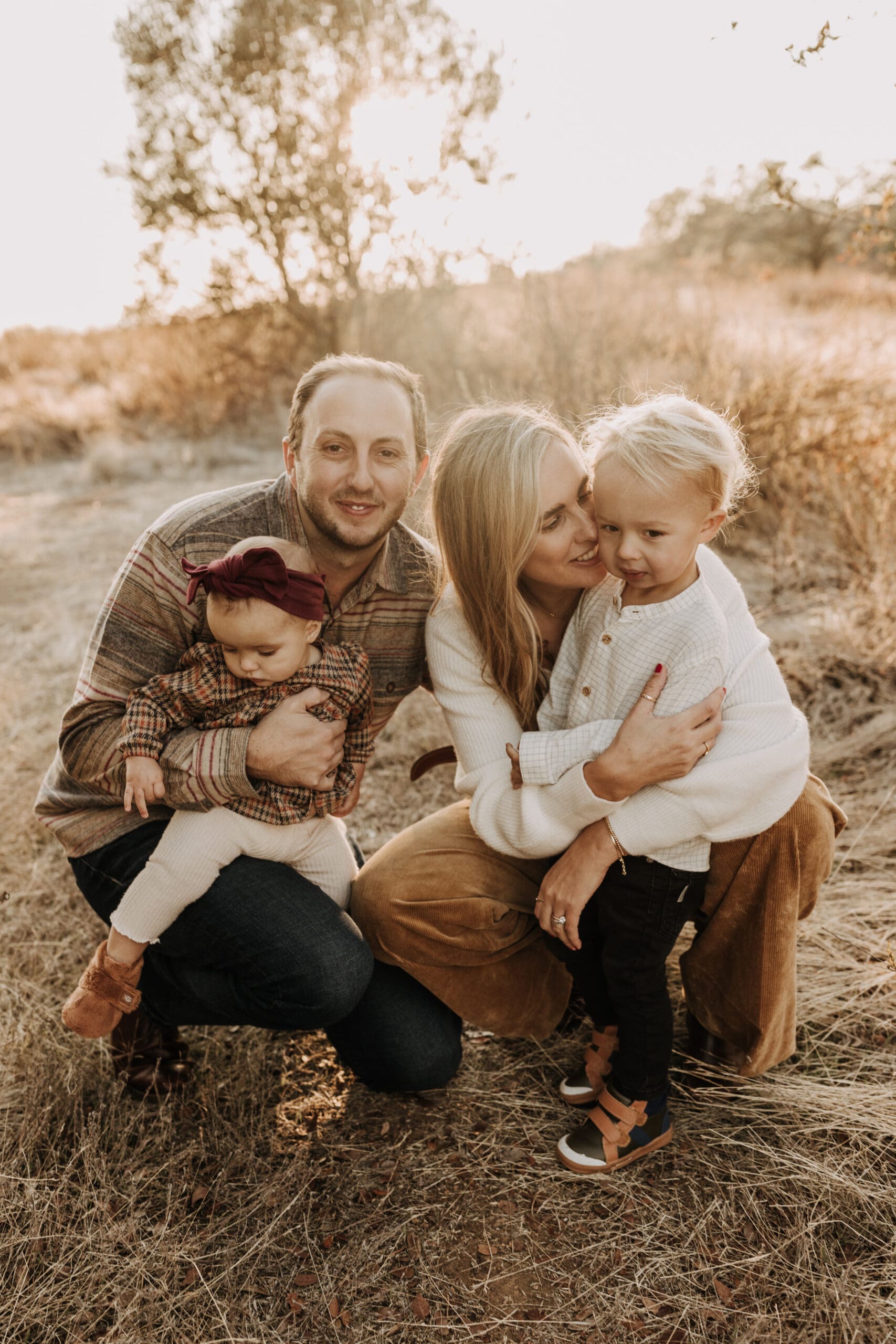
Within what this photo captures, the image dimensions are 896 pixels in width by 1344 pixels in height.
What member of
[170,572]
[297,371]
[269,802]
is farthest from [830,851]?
[297,371]

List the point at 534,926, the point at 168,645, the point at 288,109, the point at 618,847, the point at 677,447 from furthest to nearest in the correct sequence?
the point at 288,109 < the point at 534,926 < the point at 168,645 < the point at 618,847 < the point at 677,447

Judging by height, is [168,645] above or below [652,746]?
above

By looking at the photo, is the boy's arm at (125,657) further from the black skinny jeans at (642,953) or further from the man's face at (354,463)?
the black skinny jeans at (642,953)

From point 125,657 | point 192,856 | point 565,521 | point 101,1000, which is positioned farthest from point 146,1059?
point 565,521

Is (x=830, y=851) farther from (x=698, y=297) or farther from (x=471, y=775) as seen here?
(x=698, y=297)

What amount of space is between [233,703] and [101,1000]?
2.45 ft

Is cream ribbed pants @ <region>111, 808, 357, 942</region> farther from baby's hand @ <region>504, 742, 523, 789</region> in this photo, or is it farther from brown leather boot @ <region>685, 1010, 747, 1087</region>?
brown leather boot @ <region>685, 1010, 747, 1087</region>

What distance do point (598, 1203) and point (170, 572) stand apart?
1.77 metres

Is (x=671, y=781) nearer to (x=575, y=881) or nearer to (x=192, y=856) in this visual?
(x=575, y=881)

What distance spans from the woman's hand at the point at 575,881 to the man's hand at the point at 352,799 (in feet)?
1.77

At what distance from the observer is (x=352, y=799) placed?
2277 millimetres

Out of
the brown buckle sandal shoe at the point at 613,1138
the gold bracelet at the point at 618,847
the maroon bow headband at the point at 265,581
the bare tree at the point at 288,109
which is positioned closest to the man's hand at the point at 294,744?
the maroon bow headband at the point at 265,581

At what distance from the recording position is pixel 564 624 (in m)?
2.36

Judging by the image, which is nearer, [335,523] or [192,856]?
[192,856]
